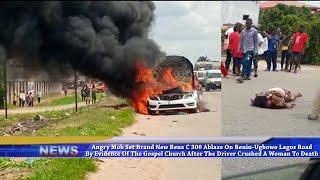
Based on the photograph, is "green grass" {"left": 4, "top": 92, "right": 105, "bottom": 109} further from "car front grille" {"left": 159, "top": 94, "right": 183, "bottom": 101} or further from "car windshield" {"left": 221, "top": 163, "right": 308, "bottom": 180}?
"car windshield" {"left": 221, "top": 163, "right": 308, "bottom": 180}

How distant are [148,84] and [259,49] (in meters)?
0.74

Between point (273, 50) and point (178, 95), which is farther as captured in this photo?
point (273, 50)

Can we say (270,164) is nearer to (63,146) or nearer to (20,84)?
(63,146)

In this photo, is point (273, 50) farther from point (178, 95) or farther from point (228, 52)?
point (178, 95)

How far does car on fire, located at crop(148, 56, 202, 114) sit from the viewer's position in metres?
3.48

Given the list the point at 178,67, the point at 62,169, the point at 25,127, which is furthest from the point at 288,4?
the point at 62,169

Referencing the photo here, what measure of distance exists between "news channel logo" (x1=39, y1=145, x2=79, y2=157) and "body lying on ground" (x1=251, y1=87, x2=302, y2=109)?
3.80ft

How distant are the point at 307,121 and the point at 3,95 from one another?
1914mm

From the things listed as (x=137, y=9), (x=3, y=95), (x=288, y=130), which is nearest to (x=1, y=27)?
(x=3, y=95)

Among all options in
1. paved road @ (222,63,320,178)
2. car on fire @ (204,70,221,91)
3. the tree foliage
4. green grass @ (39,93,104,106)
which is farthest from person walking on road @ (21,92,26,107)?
the tree foliage

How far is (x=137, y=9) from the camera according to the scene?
3.32 metres

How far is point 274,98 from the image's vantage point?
145 inches

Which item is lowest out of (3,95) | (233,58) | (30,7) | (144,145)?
(144,145)

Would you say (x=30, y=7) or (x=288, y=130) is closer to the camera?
(x=30, y=7)
